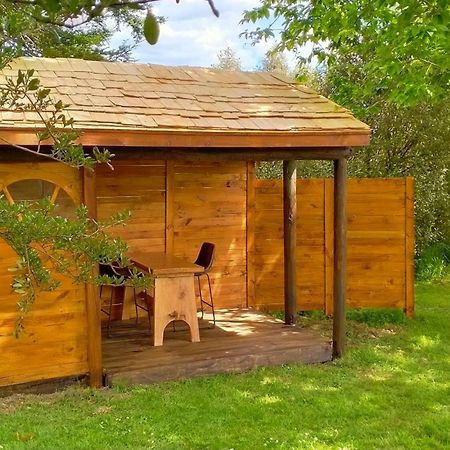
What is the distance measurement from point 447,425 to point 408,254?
367cm

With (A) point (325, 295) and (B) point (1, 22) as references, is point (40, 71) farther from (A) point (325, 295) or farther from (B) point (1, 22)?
(B) point (1, 22)

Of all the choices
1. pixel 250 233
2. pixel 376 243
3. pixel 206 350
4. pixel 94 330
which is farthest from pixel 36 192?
pixel 376 243

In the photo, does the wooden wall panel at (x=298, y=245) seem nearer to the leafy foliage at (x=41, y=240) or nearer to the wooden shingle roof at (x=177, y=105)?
the wooden shingle roof at (x=177, y=105)

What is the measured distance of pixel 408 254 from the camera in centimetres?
835

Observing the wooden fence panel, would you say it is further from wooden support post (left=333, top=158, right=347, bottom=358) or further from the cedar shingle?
wooden support post (left=333, top=158, right=347, bottom=358)

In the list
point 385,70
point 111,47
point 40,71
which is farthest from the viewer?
point 111,47

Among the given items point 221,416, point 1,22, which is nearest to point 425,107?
point 221,416

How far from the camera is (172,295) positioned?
253 inches

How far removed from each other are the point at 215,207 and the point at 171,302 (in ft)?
7.42

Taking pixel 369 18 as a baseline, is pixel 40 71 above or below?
below

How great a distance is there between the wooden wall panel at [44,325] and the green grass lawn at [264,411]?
24cm

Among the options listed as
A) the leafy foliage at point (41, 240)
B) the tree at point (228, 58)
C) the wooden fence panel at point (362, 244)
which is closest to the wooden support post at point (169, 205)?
the wooden fence panel at point (362, 244)

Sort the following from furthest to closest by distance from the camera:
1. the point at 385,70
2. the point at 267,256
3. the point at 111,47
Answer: the point at 111,47
the point at 267,256
the point at 385,70

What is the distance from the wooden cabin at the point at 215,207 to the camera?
5.50m
